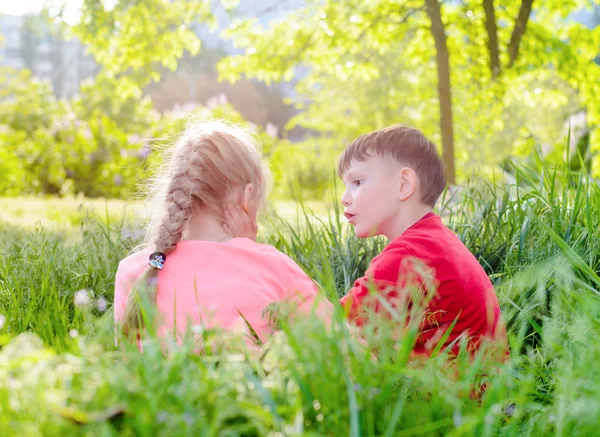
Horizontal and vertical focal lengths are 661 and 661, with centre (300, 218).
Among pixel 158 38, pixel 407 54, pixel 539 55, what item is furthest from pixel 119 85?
pixel 539 55

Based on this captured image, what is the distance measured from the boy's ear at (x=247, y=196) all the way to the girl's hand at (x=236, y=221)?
20 millimetres

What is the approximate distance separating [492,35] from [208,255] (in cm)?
764

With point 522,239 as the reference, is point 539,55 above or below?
above

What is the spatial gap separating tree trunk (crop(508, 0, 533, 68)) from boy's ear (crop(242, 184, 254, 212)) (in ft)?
24.0

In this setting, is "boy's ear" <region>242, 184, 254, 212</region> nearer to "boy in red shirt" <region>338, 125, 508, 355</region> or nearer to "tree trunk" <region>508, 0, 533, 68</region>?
"boy in red shirt" <region>338, 125, 508, 355</region>

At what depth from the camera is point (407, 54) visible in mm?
10102

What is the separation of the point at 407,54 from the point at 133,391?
31.7ft

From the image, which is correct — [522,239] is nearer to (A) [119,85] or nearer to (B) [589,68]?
(B) [589,68]

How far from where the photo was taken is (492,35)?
8828 mm

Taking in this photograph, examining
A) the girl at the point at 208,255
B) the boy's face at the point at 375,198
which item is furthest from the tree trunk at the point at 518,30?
the girl at the point at 208,255

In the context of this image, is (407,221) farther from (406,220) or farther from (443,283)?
(443,283)

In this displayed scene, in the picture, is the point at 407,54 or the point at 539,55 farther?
the point at 407,54

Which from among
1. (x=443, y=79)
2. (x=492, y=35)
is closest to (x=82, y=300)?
(x=443, y=79)

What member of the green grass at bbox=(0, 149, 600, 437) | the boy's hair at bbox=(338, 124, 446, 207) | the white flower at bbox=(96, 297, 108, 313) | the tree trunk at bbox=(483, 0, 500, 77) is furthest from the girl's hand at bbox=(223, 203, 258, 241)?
the tree trunk at bbox=(483, 0, 500, 77)
